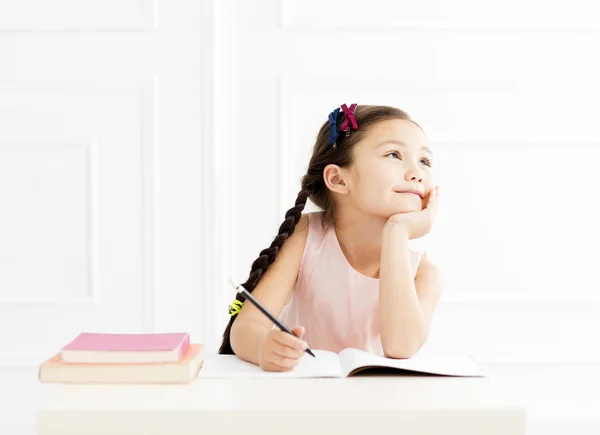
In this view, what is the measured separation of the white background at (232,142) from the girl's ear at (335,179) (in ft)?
2.83

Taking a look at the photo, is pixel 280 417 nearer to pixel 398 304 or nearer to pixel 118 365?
pixel 118 365

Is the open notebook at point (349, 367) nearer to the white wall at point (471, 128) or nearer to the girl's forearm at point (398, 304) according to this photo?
the girl's forearm at point (398, 304)

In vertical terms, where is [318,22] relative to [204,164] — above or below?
above

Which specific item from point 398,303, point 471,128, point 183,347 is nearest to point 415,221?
point 398,303

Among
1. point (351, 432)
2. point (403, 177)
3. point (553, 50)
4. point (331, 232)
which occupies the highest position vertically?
point (553, 50)

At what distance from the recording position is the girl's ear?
1.46 m

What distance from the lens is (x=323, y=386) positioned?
97 cm

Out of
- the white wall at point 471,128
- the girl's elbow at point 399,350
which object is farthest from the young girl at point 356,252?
the white wall at point 471,128

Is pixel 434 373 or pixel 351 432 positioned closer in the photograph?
pixel 351 432

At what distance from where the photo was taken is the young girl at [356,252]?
1.27m

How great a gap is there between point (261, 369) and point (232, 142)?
4.42 ft

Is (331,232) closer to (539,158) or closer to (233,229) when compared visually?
(233,229)

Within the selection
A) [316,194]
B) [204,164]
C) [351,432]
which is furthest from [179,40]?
[351,432]

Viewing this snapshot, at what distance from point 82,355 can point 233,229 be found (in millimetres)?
1382
